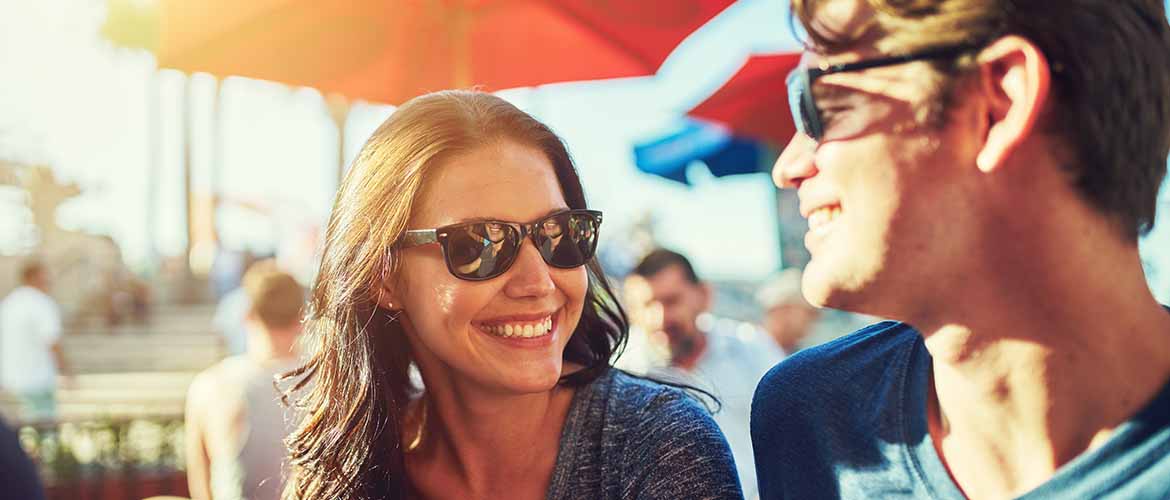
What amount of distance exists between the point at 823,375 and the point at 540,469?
0.89 meters

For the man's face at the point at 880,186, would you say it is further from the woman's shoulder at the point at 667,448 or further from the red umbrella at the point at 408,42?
the red umbrella at the point at 408,42

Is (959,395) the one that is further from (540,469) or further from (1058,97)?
(540,469)

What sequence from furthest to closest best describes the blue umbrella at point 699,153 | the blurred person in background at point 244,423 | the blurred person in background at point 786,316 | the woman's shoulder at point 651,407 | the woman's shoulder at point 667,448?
the blue umbrella at point 699,153
the blurred person in background at point 786,316
the blurred person in background at point 244,423
the woman's shoulder at point 651,407
the woman's shoulder at point 667,448

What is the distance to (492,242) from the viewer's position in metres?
2.31

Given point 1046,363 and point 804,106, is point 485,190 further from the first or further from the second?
point 1046,363

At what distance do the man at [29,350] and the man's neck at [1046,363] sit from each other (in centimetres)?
1006

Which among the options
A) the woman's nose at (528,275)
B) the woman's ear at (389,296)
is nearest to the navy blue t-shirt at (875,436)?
the woman's nose at (528,275)

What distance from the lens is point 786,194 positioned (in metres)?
7.37

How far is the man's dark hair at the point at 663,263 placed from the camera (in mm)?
5312

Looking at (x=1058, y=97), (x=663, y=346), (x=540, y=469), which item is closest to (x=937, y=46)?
(x=1058, y=97)

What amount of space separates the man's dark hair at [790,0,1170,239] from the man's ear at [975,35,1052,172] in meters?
0.02

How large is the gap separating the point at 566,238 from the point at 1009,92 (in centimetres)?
121

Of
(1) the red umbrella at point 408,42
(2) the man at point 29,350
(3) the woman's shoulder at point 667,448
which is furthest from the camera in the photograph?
(2) the man at point 29,350

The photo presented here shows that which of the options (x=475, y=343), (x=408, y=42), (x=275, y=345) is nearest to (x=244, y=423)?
(x=275, y=345)
